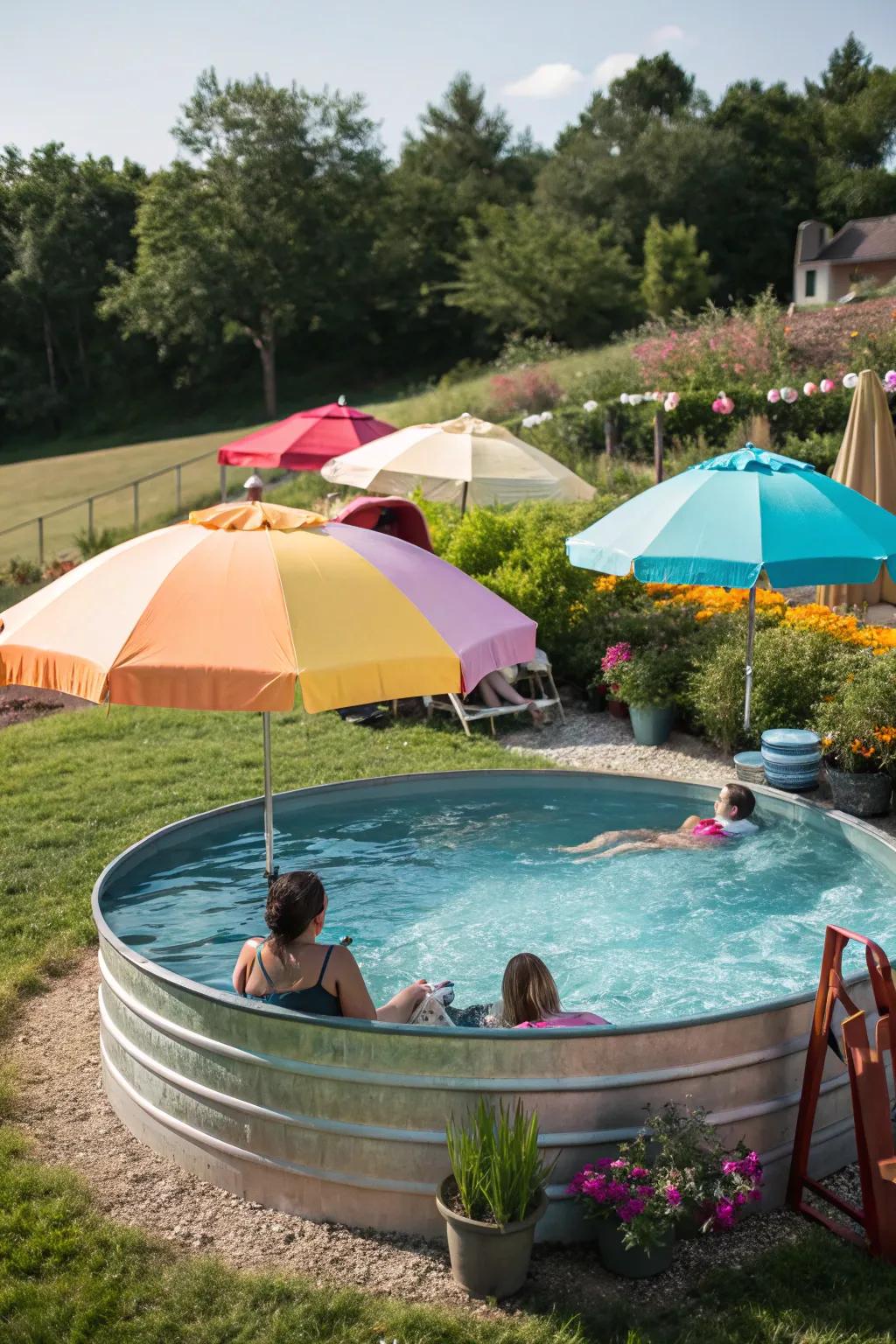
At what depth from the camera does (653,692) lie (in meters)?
10.6

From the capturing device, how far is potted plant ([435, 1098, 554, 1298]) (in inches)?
152

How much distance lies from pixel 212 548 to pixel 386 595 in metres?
0.76

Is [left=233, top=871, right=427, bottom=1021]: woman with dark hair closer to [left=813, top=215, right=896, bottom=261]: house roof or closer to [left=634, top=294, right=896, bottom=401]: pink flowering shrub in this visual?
[left=634, top=294, right=896, bottom=401]: pink flowering shrub

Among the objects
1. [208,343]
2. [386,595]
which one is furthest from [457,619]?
[208,343]

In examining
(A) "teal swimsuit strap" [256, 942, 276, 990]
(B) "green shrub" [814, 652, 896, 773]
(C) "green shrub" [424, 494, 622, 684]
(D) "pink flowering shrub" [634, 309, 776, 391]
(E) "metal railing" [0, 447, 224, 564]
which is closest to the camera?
(A) "teal swimsuit strap" [256, 942, 276, 990]

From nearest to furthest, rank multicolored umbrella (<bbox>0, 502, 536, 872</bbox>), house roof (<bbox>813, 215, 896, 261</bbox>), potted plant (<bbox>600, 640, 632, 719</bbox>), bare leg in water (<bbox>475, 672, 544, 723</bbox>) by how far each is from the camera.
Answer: multicolored umbrella (<bbox>0, 502, 536, 872</bbox>), potted plant (<bbox>600, 640, 632, 719</bbox>), bare leg in water (<bbox>475, 672, 544, 723</bbox>), house roof (<bbox>813, 215, 896, 261</bbox>)

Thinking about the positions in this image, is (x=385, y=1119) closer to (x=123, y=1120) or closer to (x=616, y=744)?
(x=123, y=1120)

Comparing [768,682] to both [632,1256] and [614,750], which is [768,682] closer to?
[614,750]

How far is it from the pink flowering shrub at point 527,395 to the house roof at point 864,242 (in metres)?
25.4

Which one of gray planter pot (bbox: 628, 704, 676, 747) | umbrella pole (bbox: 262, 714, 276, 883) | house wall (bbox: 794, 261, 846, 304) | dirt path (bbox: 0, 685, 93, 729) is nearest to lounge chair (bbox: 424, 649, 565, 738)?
gray planter pot (bbox: 628, 704, 676, 747)

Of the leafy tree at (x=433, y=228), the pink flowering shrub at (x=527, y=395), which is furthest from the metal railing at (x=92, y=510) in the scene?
the leafy tree at (x=433, y=228)

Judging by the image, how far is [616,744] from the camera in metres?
10.8

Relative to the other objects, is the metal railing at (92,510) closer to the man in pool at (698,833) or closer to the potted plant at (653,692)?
the potted plant at (653,692)

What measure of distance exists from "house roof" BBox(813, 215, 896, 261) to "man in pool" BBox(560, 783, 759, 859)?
152 ft
